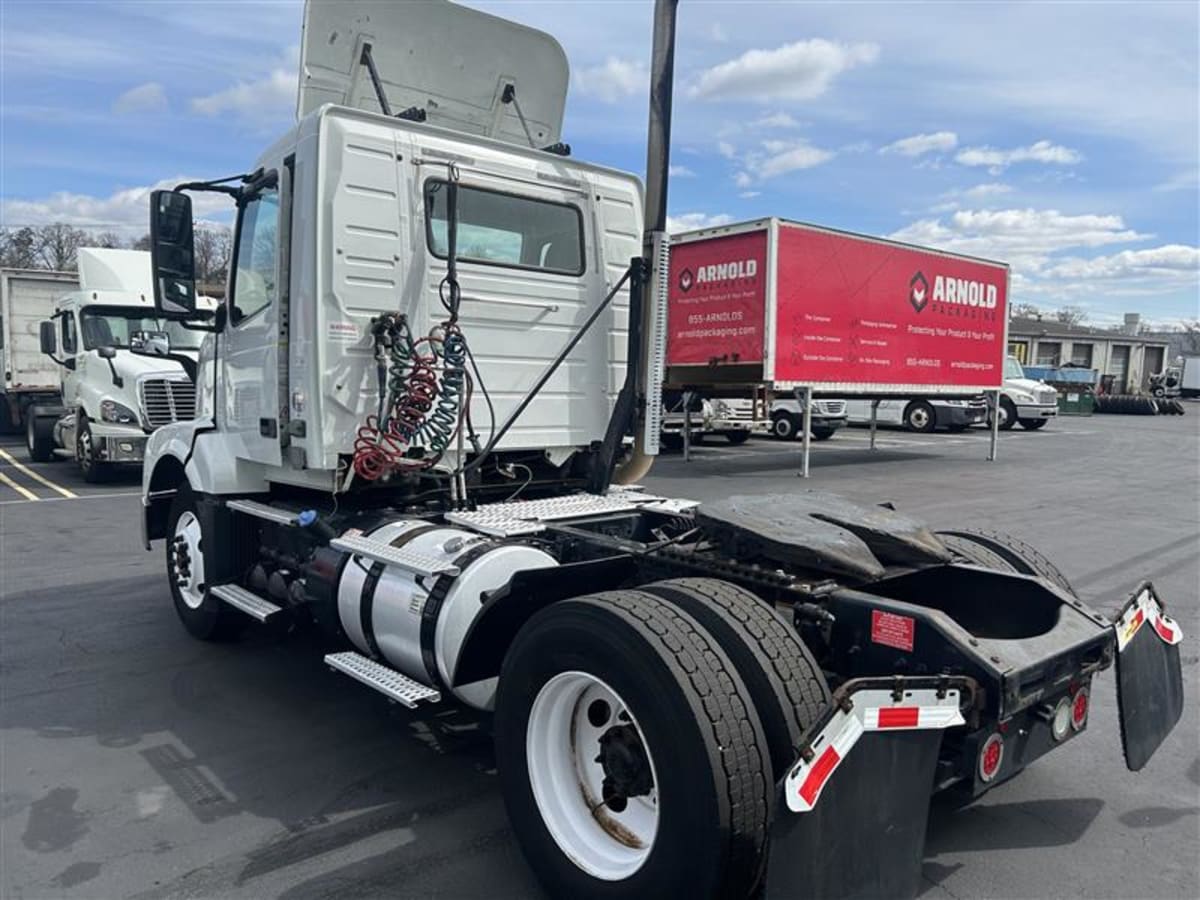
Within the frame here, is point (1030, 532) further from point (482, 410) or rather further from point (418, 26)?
point (418, 26)

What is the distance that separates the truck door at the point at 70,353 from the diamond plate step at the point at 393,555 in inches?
473

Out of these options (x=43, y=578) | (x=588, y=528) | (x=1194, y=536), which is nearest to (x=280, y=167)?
(x=588, y=528)

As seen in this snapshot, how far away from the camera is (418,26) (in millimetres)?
5355

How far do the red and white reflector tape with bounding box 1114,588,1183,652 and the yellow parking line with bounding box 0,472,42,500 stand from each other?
1311 centimetres

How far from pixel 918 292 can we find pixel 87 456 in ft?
47.0

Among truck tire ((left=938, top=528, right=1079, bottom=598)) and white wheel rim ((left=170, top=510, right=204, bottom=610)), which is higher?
truck tire ((left=938, top=528, right=1079, bottom=598))

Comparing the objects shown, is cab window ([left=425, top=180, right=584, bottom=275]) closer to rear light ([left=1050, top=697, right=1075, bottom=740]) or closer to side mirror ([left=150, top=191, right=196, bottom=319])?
side mirror ([left=150, top=191, right=196, bottom=319])

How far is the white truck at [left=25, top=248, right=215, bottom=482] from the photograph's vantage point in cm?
1327

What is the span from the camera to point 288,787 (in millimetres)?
3902

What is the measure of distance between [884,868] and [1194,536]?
31.8 ft

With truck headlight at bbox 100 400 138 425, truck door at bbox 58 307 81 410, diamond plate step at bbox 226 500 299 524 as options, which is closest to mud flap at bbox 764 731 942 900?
diamond plate step at bbox 226 500 299 524

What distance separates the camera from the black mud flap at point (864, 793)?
230 cm

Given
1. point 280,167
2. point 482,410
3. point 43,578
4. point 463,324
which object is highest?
point 280,167

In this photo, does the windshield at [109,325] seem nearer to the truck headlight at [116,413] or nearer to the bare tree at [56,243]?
the truck headlight at [116,413]
